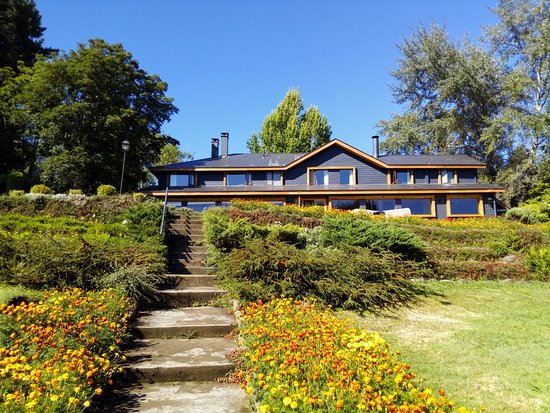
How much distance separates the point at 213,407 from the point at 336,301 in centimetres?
376

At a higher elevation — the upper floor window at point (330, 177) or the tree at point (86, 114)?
the tree at point (86, 114)

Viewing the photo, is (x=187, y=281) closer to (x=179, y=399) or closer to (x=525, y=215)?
(x=179, y=399)

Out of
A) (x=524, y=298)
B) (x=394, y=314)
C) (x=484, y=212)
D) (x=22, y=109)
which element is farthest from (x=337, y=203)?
(x=22, y=109)

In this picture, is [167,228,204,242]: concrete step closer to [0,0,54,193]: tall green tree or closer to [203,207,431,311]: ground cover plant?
[203,207,431,311]: ground cover plant

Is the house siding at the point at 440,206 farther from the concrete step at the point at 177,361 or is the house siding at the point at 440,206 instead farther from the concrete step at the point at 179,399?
the concrete step at the point at 179,399

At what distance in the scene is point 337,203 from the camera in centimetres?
2592

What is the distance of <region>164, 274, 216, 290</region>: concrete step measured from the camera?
6876 millimetres

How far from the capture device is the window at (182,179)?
27188mm

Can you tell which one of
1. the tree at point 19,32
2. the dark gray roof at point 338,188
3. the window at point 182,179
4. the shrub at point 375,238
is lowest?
the shrub at point 375,238

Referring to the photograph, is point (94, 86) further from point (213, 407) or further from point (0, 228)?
point (213, 407)

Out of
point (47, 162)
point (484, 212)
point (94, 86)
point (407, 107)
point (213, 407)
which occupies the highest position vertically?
point (407, 107)

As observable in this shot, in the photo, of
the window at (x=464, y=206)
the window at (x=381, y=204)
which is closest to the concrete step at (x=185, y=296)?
the window at (x=381, y=204)

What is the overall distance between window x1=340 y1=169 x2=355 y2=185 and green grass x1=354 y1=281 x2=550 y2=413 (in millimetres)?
18883

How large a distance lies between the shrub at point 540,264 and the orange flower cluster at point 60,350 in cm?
1160
